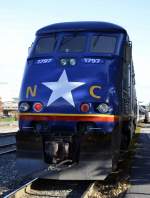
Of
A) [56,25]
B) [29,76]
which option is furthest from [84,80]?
[56,25]

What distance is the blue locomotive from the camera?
29.7ft

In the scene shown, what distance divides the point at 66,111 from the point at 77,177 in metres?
1.33

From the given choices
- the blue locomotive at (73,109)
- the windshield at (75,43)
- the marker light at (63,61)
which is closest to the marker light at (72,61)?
the blue locomotive at (73,109)

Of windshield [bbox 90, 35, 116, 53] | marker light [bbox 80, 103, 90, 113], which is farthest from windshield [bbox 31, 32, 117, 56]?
marker light [bbox 80, 103, 90, 113]

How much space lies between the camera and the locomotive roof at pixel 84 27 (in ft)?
34.0

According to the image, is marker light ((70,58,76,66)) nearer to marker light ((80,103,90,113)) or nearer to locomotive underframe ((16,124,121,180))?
marker light ((80,103,90,113))

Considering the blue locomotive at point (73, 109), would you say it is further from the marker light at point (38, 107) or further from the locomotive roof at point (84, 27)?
the locomotive roof at point (84, 27)

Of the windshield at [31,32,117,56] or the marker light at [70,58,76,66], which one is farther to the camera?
the windshield at [31,32,117,56]

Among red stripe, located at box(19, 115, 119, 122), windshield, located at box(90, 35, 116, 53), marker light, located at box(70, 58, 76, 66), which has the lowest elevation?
red stripe, located at box(19, 115, 119, 122)

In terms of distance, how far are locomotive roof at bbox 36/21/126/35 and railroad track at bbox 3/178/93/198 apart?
331 centimetres

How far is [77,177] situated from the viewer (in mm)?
9008

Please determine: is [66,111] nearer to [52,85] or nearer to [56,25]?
[52,85]

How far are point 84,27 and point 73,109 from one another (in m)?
2.05

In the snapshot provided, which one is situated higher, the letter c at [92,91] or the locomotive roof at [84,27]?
the locomotive roof at [84,27]
